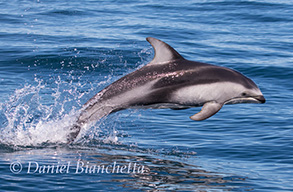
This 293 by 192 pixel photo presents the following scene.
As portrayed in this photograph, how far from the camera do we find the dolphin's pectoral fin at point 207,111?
744 cm

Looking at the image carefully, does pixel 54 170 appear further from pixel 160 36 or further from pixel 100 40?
pixel 160 36

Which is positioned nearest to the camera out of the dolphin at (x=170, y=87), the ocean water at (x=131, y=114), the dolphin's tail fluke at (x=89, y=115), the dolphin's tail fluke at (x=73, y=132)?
the ocean water at (x=131, y=114)

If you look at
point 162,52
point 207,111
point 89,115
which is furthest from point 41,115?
point 207,111

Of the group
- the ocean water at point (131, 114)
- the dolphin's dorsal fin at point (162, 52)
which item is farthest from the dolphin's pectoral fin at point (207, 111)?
the dolphin's dorsal fin at point (162, 52)

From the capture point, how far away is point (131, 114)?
1061 centimetres

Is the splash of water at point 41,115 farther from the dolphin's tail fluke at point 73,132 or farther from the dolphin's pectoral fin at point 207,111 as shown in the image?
the dolphin's pectoral fin at point 207,111

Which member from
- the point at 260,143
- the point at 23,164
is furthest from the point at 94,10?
the point at 23,164

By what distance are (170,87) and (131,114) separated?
3.33 m

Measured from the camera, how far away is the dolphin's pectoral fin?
293 inches

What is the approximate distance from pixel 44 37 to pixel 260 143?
10.1 m

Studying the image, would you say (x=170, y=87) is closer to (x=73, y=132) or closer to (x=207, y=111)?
(x=207, y=111)

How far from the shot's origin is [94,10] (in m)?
22.8

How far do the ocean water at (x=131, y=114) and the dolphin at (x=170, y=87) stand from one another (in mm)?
806

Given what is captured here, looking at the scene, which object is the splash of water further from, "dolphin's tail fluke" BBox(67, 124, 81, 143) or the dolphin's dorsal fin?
the dolphin's dorsal fin
